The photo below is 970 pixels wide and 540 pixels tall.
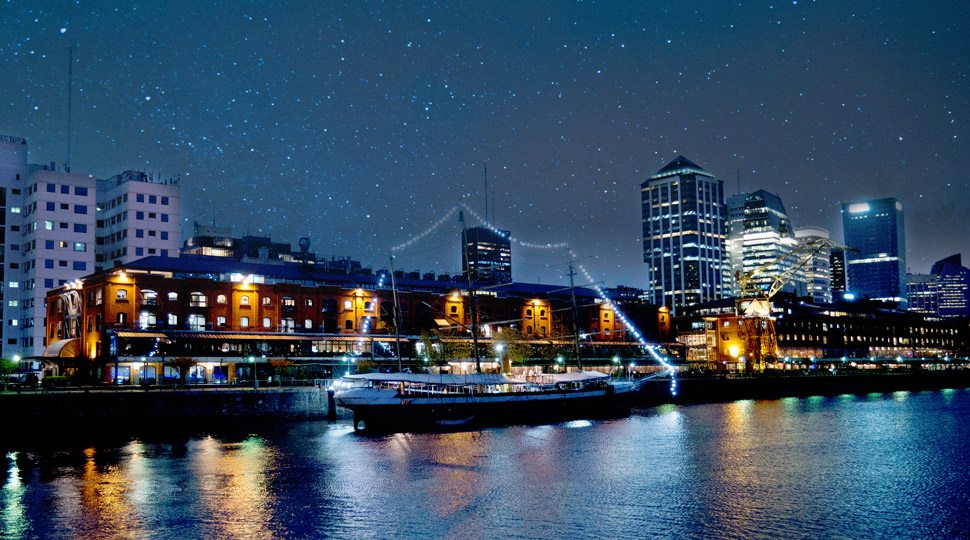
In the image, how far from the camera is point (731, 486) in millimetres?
47500

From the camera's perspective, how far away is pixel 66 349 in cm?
10594

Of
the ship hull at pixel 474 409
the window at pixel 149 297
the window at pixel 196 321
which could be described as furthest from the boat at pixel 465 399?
the window at pixel 149 297

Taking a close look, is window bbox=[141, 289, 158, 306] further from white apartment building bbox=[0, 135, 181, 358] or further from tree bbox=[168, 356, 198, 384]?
white apartment building bbox=[0, 135, 181, 358]

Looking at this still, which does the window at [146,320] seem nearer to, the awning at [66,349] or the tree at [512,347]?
the awning at [66,349]

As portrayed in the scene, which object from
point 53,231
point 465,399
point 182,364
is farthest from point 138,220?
point 465,399

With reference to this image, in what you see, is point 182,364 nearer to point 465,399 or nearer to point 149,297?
point 149,297

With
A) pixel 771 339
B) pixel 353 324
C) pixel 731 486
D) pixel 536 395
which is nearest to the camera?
pixel 731 486

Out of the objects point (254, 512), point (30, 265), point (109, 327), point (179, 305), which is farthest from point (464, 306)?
point (254, 512)

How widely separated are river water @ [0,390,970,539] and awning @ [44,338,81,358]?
41.9 metres

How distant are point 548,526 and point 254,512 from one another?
44.8 ft

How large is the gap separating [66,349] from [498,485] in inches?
3062

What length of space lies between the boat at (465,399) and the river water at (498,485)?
630 cm

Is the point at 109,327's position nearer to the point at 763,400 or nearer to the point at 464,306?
the point at 464,306

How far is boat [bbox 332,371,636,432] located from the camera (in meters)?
79.7
